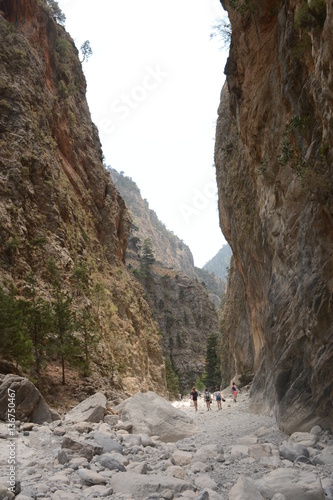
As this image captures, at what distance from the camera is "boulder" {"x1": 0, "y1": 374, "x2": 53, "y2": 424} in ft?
34.9

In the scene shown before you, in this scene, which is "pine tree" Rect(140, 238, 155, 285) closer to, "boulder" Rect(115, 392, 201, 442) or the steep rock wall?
the steep rock wall

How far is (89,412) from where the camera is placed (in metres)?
12.3

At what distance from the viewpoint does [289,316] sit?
1175cm

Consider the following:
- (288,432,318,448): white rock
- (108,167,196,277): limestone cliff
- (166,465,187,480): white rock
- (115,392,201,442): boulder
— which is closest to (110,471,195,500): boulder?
(166,465,187,480): white rock

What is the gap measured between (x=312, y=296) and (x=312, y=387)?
223 centimetres

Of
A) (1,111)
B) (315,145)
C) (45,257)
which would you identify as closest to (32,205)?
(45,257)

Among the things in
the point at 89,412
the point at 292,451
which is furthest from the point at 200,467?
the point at 89,412

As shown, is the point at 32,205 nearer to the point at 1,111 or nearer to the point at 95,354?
the point at 1,111

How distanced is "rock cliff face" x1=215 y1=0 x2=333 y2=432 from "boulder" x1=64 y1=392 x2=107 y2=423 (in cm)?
587

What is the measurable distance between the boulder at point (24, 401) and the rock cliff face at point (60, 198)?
729 centimetres

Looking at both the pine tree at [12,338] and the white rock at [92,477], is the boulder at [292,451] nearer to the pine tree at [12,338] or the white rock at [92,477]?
the white rock at [92,477]

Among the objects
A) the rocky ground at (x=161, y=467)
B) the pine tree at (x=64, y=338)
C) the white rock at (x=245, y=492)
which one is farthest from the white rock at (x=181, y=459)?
the pine tree at (x=64, y=338)

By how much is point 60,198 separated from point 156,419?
70.0 ft

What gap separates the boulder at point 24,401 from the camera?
10.6 metres
